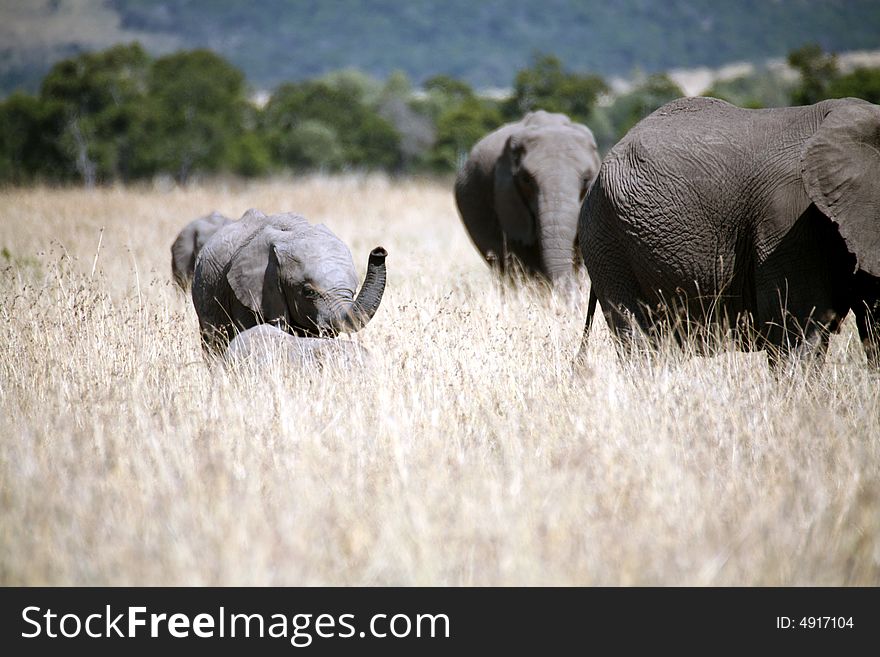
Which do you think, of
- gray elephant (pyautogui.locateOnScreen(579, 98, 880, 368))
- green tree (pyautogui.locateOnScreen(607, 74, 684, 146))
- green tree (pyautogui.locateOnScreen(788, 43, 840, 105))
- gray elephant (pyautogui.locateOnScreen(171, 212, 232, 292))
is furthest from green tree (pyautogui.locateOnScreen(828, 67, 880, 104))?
gray elephant (pyautogui.locateOnScreen(579, 98, 880, 368))

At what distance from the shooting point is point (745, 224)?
5777 millimetres

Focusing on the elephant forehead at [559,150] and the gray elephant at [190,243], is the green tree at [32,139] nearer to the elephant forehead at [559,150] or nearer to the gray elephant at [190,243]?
the gray elephant at [190,243]

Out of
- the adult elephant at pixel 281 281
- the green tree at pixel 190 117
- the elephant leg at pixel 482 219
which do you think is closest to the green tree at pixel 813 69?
the elephant leg at pixel 482 219

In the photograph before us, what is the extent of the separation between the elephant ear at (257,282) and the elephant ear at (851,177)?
10.0 feet

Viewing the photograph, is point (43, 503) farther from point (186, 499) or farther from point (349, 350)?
point (349, 350)

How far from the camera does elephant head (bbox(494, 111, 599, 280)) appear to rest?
9.55 metres

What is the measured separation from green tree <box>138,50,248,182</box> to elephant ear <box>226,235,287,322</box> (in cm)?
3348

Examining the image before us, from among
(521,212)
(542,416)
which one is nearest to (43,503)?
(542,416)

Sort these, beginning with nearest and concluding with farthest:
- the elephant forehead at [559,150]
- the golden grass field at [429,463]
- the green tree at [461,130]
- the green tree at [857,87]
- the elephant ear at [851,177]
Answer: the golden grass field at [429,463] < the elephant ear at [851,177] < the elephant forehead at [559,150] < the green tree at [857,87] < the green tree at [461,130]

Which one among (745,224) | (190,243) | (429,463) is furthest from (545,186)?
(429,463)

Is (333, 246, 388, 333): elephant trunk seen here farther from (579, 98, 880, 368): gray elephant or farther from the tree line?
the tree line

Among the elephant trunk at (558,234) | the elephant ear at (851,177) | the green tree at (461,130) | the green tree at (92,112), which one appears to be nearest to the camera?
the elephant ear at (851,177)

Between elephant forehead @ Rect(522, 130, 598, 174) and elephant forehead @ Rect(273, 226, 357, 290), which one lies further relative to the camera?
elephant forehead @ Rect(522, 130, 598, 174)

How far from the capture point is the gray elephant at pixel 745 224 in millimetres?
5348
